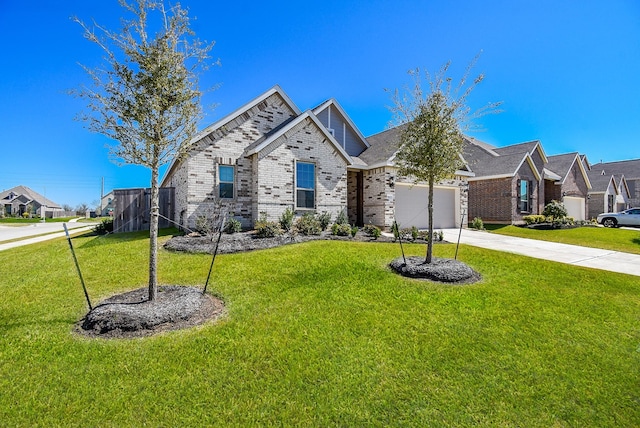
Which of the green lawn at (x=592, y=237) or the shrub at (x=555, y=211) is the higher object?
the shrub at (x=555, y=211)

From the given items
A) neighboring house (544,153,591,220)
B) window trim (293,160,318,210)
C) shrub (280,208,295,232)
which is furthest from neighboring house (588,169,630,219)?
shrub (280,208,295,232)

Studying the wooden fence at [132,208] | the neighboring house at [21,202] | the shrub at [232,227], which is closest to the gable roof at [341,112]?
the shrub at [232,227]

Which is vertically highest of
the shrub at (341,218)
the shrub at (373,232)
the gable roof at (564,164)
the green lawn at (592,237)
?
the gable roof at (564,164)

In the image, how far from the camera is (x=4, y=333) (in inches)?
158

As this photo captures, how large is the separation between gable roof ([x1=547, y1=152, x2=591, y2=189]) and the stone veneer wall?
22.2 m

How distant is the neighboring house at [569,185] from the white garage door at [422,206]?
43.5 ft

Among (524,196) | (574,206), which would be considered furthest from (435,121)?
(574,206)

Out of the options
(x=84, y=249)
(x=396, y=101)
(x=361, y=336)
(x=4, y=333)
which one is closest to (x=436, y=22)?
(x=396, y=101)

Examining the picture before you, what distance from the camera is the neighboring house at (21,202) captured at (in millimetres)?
49559

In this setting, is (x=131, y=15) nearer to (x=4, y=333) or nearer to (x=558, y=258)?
(x=4, y=333)

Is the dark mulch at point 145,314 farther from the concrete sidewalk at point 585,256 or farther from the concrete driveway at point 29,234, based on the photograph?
the concrete sidewalk at point 585,256

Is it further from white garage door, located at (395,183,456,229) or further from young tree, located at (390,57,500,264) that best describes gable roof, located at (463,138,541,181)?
young tree, located at (390,57,500,264)

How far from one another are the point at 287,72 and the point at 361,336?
1221cm

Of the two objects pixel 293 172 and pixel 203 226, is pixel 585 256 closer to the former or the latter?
pixel 293 172
